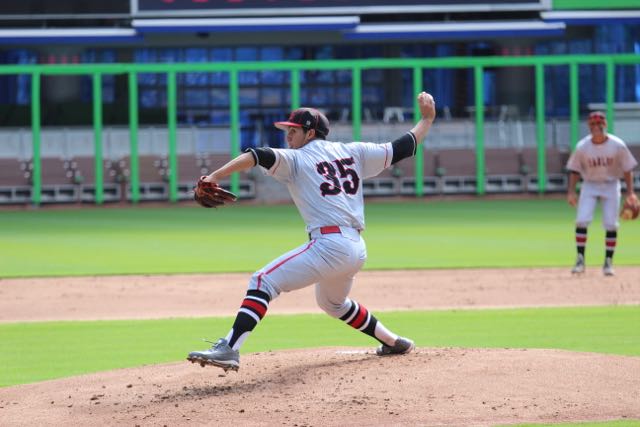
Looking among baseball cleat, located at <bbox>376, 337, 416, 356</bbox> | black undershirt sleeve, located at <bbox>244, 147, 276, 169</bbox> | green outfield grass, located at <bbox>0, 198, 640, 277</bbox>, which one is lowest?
green outfield grass, located at <bbox>0, 198, 640, 277</bbox>

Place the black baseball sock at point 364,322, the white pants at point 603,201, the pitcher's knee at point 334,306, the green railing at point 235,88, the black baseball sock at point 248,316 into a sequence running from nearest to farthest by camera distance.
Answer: the black baseball sock at point 248,316 < the pitcher's knee at point 334,306 < the black baseball sock at point 364,322 < the white pants at point 603,201 < the green railing at point 235,88

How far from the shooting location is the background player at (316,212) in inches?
280

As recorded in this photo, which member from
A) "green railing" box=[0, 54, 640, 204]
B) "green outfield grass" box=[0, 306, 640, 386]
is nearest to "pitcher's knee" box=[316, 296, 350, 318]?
"green outfield grass" box=[0, 306, 640, 386]

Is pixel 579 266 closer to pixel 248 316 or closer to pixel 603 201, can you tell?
→ pixel 603 201

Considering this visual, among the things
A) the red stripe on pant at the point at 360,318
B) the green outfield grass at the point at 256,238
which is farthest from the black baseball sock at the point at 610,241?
the red stripe on pant at the point at 360,318

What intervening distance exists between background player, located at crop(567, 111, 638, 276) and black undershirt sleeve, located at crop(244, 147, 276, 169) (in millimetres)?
7771

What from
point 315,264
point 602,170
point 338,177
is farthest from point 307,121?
point 602,170

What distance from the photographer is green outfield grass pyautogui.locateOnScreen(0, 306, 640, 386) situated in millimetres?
9031

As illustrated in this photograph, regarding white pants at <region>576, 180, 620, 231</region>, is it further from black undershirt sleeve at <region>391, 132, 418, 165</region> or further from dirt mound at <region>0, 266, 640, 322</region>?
black undershirt sleeve at <region>391, 132, 418, 165</region>

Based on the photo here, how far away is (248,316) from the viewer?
279 inches

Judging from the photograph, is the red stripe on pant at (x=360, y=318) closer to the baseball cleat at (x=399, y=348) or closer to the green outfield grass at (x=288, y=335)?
the baseball cleat at (x=399, y=348)

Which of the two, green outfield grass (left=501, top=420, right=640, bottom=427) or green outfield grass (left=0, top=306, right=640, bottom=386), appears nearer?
green outfield grass (left=501, top=420, right=640, bottom=427)

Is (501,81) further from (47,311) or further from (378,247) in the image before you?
(47,311)

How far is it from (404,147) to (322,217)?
2.92 feet
